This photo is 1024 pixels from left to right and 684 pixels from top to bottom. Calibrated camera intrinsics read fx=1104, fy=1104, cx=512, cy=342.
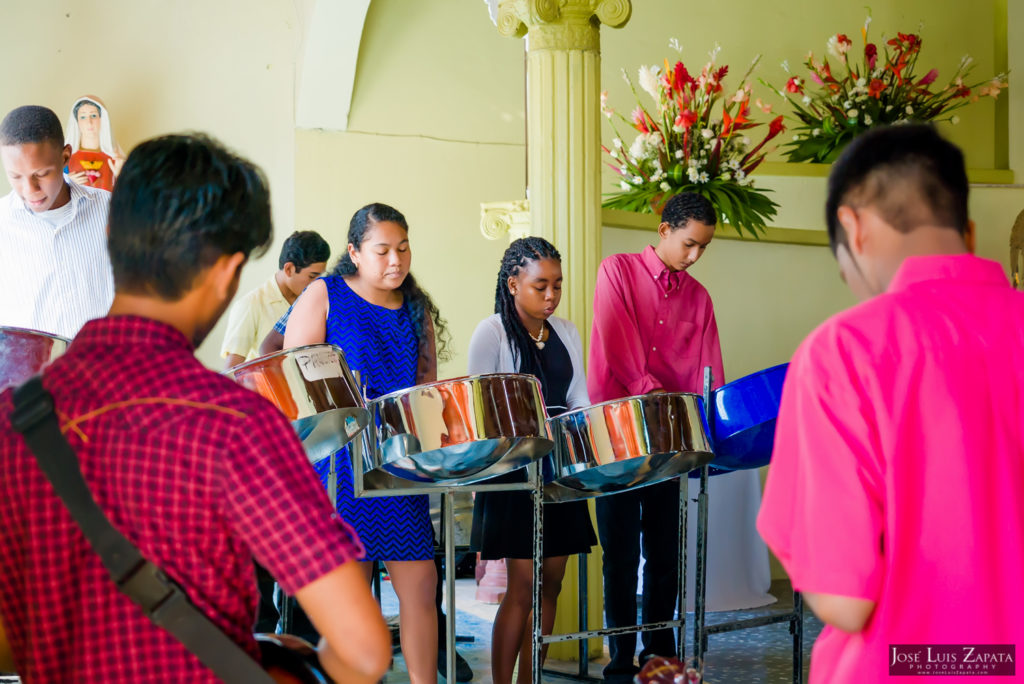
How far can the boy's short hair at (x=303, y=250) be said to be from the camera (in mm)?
3709

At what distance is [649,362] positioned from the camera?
2.91m

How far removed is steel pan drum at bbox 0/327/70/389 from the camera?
1.86 meters

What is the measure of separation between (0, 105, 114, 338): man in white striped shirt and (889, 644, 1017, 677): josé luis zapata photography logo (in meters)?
1.83

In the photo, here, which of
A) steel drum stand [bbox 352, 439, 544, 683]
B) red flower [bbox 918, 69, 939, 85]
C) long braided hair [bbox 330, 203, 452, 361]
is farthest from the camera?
red flower [bbox 918, 69, 939, 85]

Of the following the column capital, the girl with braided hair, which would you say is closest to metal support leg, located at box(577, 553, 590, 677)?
the girl with braided hair

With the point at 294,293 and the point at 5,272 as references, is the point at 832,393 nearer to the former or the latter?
the point at 5,272

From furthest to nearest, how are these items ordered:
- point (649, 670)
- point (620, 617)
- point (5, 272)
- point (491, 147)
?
point (491, 147), point (620, 617), point (5, 272), point (649, 670)

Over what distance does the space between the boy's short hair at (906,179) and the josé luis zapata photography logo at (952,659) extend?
1.27 feet

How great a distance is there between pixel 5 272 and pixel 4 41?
9.65 feet

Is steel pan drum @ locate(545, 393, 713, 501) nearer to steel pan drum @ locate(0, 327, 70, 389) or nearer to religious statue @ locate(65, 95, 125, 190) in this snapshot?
steel pan drum @ locate(0, 327, 70, 389)

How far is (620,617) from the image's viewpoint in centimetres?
275

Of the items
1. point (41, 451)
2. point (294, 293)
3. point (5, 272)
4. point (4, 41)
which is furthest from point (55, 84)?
point (41, 451)

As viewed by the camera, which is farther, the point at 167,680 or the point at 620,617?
the point at 620,617

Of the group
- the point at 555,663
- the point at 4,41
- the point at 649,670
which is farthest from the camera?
the point at 4,41
